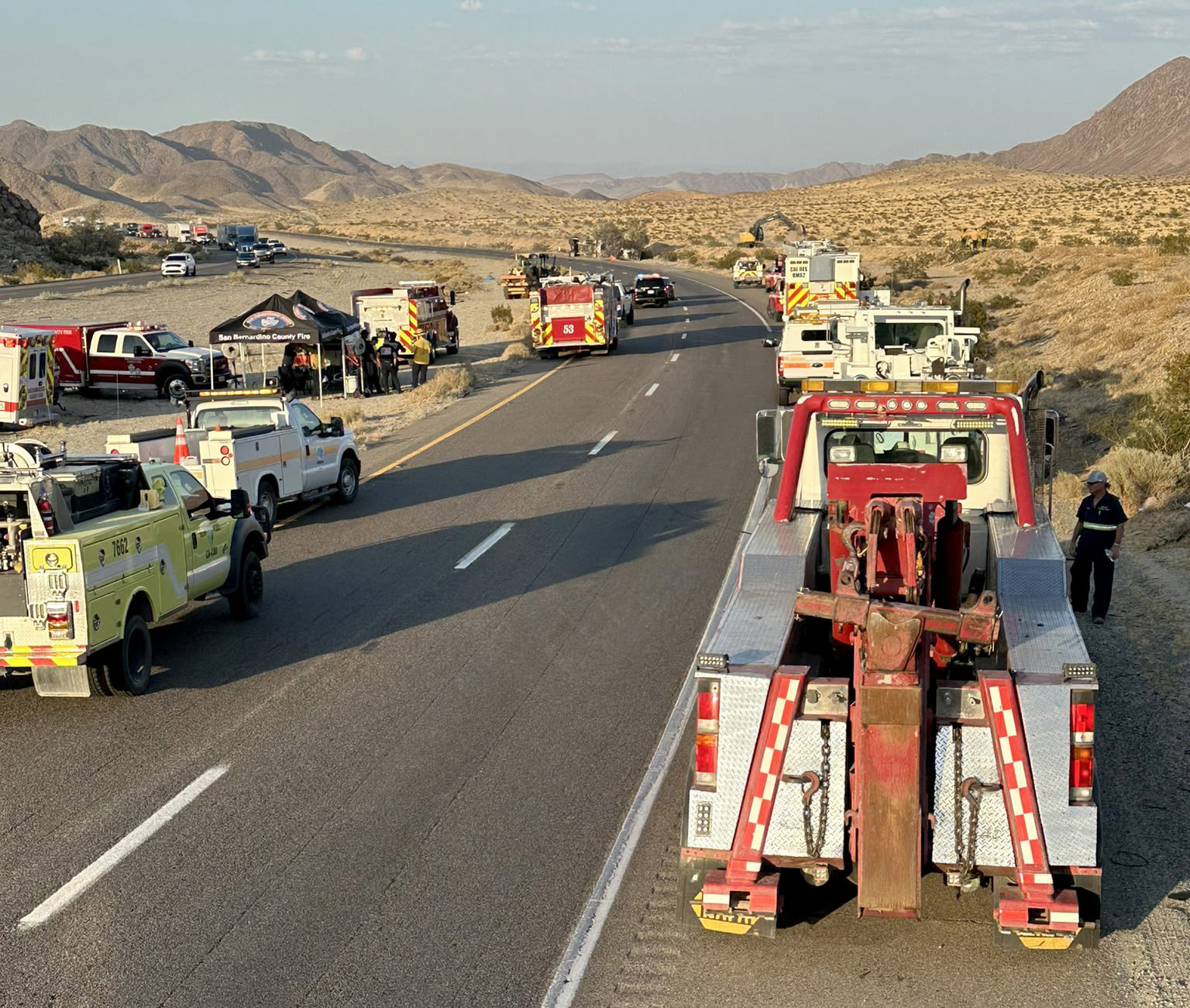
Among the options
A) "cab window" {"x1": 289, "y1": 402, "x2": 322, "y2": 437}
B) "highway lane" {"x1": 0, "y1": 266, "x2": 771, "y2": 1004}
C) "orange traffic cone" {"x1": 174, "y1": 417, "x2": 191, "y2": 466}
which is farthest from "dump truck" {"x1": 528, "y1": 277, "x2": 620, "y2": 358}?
"orange traffic cone" {"x1": 174, "y1": 417, "x2": 191, "y2": 466}

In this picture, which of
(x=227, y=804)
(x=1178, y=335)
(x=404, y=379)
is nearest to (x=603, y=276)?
(x=404, y=379)

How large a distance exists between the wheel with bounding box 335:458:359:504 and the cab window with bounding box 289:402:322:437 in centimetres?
63

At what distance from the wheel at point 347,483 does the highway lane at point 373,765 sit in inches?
39.5

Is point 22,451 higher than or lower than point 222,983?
higher

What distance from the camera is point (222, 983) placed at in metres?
6.47

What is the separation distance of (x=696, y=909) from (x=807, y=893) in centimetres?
73

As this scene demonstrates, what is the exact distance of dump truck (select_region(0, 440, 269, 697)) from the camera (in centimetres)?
1013

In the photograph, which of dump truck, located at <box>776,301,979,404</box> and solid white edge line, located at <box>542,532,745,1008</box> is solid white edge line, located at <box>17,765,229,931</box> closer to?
solid white edge line, located at <box>542,532,745,1008</box>

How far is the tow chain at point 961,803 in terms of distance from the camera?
243 inches

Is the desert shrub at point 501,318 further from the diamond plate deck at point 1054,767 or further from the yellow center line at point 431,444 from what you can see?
the diamond plate deck at point 1054,767

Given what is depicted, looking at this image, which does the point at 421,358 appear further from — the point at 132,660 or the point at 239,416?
the point at 132,660

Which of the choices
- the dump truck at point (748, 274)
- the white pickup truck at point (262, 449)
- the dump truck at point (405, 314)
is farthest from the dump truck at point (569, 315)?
the dump truck at point (748, 274)

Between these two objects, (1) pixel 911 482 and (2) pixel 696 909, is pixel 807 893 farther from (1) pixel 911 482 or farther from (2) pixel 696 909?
(1) pixel 911 482

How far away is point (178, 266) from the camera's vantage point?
262 feet
